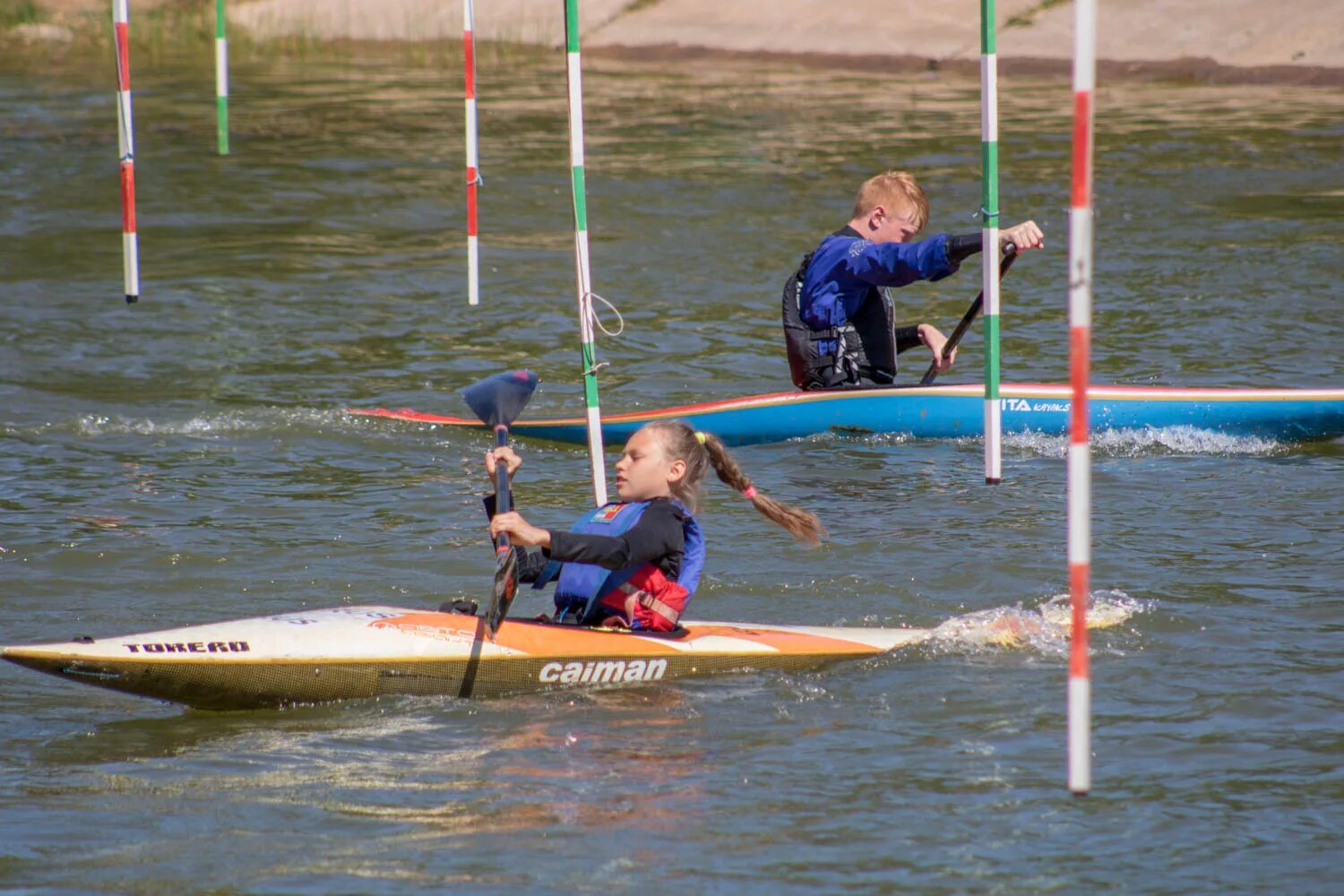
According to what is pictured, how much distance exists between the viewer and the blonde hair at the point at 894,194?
7098 mm

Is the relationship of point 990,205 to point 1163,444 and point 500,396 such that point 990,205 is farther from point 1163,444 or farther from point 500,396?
point 500,396

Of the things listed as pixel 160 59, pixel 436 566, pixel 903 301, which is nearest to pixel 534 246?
pixel 903 301

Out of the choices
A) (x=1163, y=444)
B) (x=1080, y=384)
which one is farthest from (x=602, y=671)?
(x=1163, y=444)

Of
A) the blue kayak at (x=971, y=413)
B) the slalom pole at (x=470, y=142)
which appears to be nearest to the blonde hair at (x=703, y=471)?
the blue kayak at (x=971, y=413)

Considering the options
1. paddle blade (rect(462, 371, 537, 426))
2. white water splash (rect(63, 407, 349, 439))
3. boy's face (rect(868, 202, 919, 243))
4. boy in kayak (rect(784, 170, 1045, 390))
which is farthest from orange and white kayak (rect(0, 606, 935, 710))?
white water splash (rect(63, 407, 349, 439))

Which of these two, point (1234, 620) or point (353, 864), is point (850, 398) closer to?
point (1234, 620)

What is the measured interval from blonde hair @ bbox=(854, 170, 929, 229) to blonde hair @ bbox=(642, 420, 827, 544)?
245cm

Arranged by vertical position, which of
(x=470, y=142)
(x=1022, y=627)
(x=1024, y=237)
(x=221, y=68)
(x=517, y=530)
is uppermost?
Answer: (x=221, y=68)

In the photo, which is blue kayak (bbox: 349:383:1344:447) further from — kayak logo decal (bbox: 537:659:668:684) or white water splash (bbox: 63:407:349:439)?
kayak logo decal (bbox: 537:659:668:684)

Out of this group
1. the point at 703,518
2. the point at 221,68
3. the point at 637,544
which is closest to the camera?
the point at 637,544

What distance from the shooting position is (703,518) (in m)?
6.77

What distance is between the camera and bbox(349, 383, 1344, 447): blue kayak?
750 centimetres

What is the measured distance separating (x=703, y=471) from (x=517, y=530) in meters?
0.74

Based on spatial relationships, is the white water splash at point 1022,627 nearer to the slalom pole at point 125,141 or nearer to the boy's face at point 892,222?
the boy's face at point 892,222
